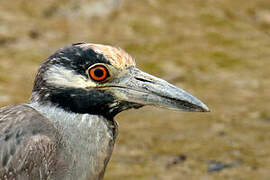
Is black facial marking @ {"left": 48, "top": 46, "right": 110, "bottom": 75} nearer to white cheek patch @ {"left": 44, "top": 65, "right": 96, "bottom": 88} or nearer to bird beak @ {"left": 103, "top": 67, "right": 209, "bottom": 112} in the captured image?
white cheek patch @ {"left": 44, "top": 65, "right": 96, "bottom": 88}

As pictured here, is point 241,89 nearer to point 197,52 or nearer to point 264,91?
point 264,91

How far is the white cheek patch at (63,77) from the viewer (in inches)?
162

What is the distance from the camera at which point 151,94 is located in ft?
14.3

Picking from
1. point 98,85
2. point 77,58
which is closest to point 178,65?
point 98,85

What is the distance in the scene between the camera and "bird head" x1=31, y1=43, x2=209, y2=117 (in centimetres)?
414

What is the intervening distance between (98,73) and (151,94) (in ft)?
1.40

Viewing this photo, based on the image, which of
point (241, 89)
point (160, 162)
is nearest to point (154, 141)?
point (160, 162)

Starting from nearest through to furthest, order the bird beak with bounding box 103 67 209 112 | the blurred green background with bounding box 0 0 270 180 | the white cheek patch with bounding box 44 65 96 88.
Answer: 1. the white cheek patch with bounding box 44 65 96 88
2. the bird beak with bounding box 103 67 209 112
3. the blurred green background with bounding box 0 0 270 180

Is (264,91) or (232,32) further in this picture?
(232,32)

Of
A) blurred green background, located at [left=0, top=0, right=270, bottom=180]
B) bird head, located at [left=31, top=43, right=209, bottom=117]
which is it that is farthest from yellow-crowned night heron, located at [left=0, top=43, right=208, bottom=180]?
blurred green background, located at [left=0, top=0, right=270, bottom=180]

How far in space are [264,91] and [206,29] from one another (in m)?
3.25

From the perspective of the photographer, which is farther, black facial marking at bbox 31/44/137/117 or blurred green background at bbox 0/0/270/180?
blurred green background at bbox 0/0/270/180

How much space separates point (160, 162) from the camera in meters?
8.58

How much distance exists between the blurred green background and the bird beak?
3.90m
